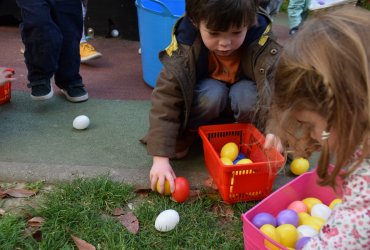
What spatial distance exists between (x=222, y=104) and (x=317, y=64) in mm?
1019

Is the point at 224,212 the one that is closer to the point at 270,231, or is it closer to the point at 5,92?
the point at 270,231

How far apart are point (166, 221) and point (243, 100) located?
26.0 inches

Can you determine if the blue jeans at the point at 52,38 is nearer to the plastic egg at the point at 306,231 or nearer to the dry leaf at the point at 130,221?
the dry leaf at the point at 130,221

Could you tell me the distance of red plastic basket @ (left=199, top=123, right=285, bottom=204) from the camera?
159 cm

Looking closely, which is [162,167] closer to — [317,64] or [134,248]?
[134,248]

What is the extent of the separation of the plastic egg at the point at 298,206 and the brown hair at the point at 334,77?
1.95 ft

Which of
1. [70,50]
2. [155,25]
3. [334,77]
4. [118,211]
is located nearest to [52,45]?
[70,50]

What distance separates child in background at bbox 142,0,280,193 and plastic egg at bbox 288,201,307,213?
26cm

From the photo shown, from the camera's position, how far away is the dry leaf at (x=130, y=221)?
1517 millimetres

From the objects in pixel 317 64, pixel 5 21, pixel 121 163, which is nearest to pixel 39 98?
pixel 121 163

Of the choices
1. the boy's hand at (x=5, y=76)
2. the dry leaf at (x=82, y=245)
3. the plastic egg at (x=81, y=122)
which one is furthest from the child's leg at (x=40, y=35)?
the dry leaf at (x=82, y=245)

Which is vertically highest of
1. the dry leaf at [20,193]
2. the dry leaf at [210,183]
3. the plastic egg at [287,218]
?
the plastic egg at [287,218]

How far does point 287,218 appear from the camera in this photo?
1.50m

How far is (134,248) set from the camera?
142 cm
